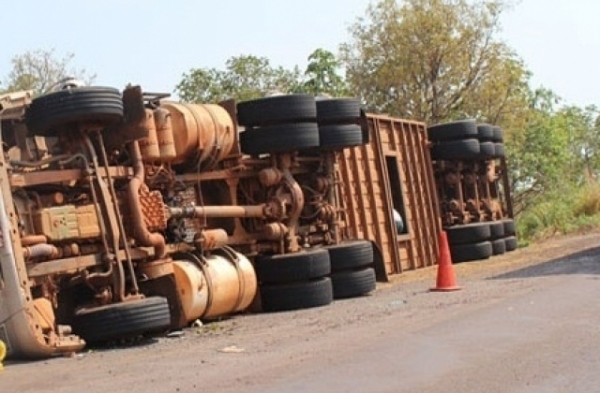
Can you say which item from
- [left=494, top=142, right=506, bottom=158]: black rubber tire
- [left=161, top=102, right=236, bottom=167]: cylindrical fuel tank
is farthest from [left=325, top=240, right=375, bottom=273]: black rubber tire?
[left=494, top=142, right=506, bottom=158]: black rubber tire

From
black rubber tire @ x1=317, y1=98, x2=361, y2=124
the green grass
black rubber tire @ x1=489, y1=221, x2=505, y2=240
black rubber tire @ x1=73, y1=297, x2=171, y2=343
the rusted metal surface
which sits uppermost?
black rubber tire @ x1=317, y1=98, x2=361, y2=124

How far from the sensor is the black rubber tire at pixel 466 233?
741 inches

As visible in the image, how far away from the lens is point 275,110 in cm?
1267

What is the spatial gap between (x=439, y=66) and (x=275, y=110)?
22.3m

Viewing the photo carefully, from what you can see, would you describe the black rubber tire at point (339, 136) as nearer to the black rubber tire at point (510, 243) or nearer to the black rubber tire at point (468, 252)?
the black rubber tire at point (468, 252)

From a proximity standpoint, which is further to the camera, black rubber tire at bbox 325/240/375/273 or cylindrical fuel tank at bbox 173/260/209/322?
black rubber tire at bbox 325/240/375/273

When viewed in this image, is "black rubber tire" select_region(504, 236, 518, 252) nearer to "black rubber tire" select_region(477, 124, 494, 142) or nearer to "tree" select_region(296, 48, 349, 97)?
"black rubber tire" select_region(477, 124, 494, 142)

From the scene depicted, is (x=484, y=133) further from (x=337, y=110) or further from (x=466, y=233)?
(x=337, y=110)

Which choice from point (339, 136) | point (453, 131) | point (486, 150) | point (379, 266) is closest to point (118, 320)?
point (339, 136)

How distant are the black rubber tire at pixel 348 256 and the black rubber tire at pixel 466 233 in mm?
A: 5723

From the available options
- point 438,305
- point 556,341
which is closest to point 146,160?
point 438,305

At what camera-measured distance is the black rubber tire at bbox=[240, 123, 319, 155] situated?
→ 12.7m

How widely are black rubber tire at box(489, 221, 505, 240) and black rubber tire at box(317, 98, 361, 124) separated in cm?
655

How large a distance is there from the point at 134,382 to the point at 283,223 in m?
5.99
